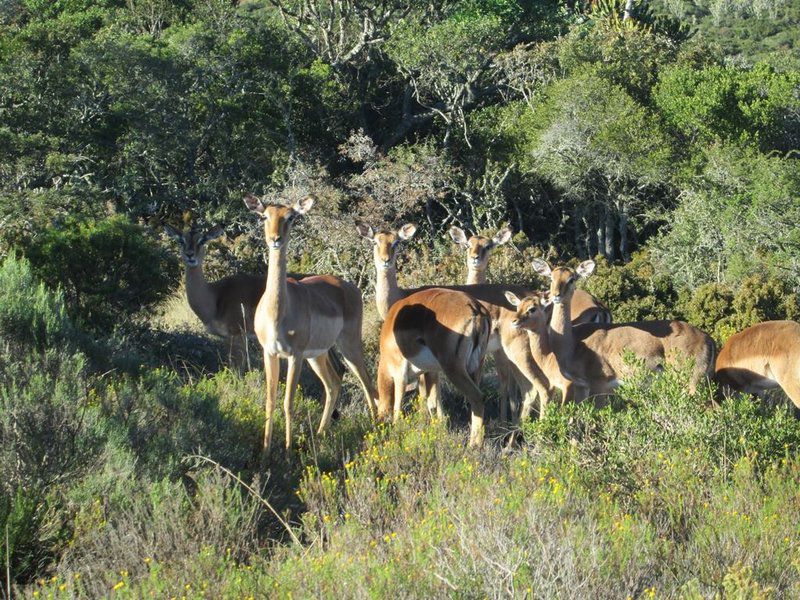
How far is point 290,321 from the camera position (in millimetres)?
9844

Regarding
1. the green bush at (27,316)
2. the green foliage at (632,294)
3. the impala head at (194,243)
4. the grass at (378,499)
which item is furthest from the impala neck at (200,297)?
the green foliage at (632,294)

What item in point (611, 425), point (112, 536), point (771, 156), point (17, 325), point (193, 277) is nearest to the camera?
point (112, 536)

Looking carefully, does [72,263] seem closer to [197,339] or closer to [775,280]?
[197,339]

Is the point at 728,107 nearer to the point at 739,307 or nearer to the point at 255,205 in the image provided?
the point at 739,307

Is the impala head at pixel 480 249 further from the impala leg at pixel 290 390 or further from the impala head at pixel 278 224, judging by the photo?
the impala leg at pixel 290 390

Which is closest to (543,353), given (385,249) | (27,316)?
(385,249)

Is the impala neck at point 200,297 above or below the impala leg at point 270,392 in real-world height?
above

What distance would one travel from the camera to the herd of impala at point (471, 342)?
9.90 m

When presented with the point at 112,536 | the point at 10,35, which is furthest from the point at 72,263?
the point at 10,35

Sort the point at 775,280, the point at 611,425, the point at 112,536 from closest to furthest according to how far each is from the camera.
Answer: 1. the point at 112,536
2. the point at 611,425
3. the point at 775,280

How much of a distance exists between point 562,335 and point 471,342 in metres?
1.55

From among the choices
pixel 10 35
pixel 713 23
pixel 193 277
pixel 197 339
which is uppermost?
pixel 713 23

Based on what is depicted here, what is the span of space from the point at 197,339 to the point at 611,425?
7427mm

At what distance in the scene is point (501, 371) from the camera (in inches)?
485
